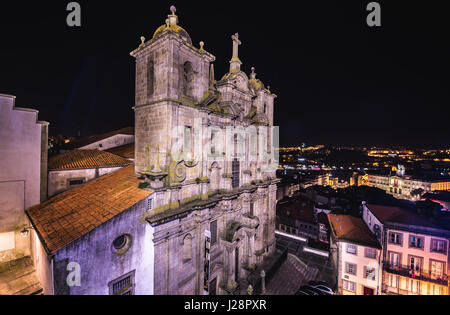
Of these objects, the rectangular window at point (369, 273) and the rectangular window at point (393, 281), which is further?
the rectangular window at point (369, 273)

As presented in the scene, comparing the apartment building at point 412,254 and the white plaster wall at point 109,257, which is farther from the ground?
the white plaster wall at point 109,257

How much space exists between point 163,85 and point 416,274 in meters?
32.5

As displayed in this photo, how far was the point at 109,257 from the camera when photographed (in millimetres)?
10633

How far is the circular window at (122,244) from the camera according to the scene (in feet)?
37.0

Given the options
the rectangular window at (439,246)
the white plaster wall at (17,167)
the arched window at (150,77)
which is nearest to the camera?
the white plaster wall at (17,167)

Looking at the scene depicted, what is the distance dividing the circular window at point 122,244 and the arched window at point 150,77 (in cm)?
1047

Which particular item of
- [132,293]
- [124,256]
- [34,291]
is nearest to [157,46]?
[124,256]

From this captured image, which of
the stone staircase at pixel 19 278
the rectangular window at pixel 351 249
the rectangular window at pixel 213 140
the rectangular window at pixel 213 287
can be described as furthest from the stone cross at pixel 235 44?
the rectangular window at pixel 351 249

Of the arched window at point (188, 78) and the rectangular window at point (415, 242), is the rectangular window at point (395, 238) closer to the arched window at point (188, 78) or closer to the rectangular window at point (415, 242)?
the rectangular window at point (415, 242)

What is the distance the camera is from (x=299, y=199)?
169 feet

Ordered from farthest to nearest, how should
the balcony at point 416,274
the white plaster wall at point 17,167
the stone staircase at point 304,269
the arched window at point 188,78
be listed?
the stone staircase at point 304,269, the balcony at point 416,274, the arched window at point 188,78, the white plaster wall at point 17,167

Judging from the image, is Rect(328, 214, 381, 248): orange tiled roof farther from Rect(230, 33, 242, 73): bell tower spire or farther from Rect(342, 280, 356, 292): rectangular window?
Rect(230, 33, 242, 73): bell tower spire

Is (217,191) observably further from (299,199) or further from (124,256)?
(299,199)

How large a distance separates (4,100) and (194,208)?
15045mm
